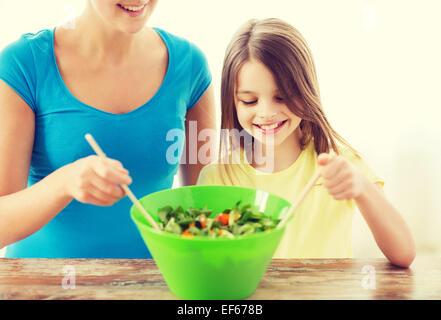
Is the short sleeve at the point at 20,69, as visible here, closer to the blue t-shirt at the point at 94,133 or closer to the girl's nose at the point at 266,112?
the blue t-shirt at the point at 94,133

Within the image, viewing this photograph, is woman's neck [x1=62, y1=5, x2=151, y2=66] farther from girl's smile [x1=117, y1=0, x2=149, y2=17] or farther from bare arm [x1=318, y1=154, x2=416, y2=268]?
bare arm [x1=318, y1=154, x2=416, y2=268]

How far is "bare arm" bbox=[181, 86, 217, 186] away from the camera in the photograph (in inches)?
47.4

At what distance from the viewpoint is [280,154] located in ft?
3.87

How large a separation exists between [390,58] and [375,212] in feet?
4.04

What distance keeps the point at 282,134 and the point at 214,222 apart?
1.45 ft

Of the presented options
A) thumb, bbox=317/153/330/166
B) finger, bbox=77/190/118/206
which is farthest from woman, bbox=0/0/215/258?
thumb, bbox=317/153/330/166

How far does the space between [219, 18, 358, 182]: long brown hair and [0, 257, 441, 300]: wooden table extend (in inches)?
15.7

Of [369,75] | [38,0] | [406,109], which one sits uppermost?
[38,0]

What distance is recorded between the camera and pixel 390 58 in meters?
1.84

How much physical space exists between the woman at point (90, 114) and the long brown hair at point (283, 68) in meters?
0.11

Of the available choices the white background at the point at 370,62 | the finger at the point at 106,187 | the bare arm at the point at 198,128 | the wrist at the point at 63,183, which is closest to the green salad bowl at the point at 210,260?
the finger at the point at 106,187

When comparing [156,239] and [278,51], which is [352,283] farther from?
[278,51]

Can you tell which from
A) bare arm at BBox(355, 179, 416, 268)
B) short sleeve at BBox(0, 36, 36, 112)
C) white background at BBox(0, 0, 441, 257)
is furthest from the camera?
white background at BBox(0, 0, 441, 257)

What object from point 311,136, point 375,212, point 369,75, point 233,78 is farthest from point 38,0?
point 375,212
